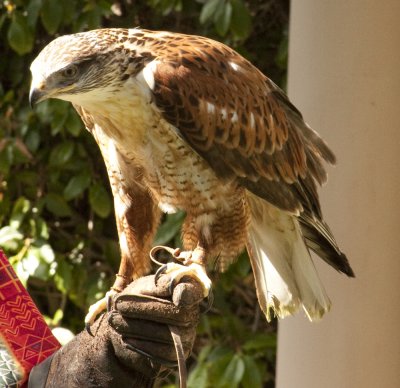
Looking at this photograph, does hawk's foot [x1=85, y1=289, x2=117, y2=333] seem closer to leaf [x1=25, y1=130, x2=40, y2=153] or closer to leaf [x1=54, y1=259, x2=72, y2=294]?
leaf [x1=54, y1=259, x2=72, y2=294]

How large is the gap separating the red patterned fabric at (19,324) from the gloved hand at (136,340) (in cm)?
10

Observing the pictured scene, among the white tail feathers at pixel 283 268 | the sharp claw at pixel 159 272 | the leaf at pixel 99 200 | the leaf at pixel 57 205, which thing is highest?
the sharp claw at pixel 159 272

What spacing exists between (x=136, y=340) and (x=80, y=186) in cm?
159

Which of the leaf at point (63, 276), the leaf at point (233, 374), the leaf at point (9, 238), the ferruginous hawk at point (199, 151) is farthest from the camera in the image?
the leaf at point (63, 276)

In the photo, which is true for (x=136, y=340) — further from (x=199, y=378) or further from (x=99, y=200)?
(x=99, y=200)

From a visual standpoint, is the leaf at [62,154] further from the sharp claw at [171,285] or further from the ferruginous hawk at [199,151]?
the sharp claw at [171,285]

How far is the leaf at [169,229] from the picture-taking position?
9.45ft

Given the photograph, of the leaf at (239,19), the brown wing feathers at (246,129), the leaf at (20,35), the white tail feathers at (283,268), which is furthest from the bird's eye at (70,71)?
the leaf at (20,35)

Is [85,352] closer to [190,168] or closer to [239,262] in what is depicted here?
[190,168]

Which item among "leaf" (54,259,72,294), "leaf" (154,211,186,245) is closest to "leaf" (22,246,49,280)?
"leaf" (54,259,72,294)

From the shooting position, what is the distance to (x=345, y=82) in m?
2.62

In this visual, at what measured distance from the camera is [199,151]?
6.22 feet

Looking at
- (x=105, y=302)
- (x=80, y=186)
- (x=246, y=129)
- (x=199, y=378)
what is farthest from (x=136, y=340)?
(x=80, y=186)

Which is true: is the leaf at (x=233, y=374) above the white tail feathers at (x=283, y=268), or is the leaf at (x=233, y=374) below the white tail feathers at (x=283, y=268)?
below
